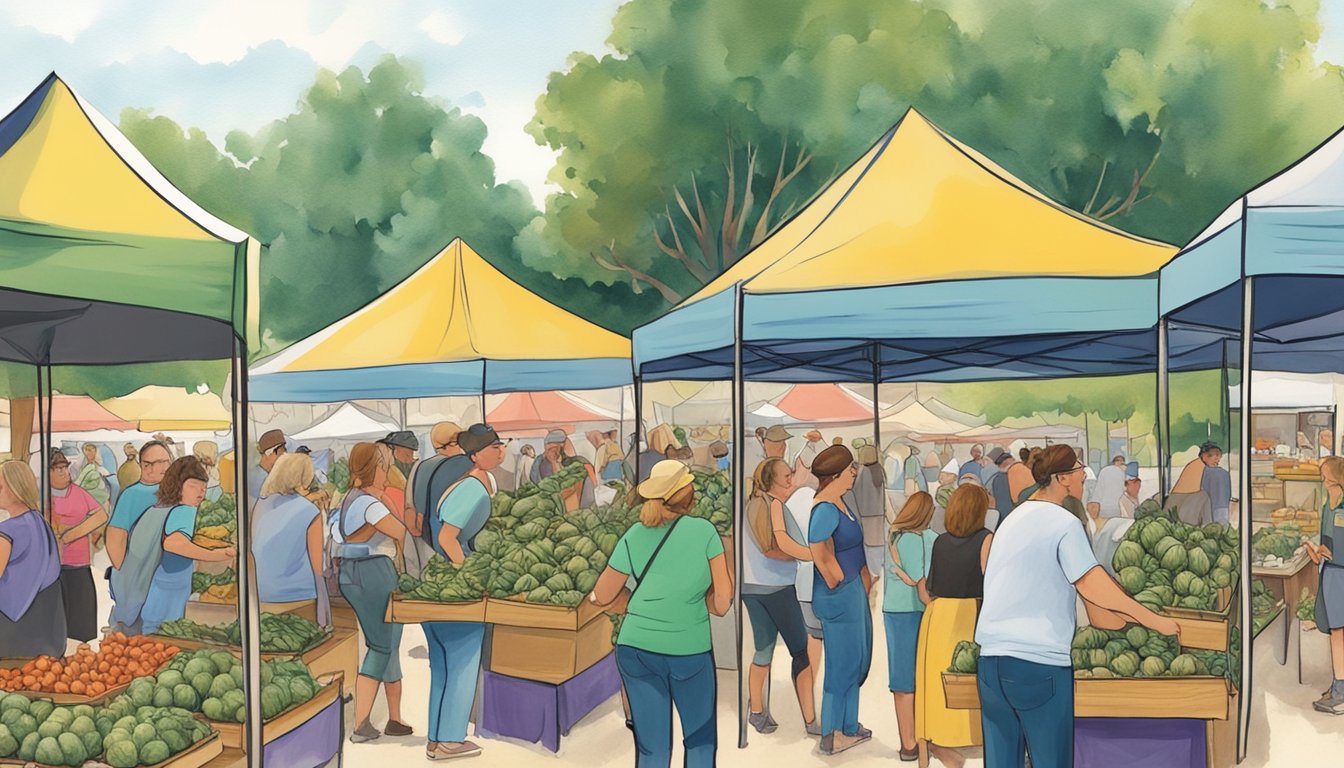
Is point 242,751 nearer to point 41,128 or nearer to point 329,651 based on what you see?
point 329,651

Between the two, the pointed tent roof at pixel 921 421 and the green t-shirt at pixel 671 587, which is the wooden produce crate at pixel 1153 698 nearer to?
the green t-shirt at pixel 671 587

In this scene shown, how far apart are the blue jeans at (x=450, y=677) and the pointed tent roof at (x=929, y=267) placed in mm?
2549

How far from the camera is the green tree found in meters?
26.5

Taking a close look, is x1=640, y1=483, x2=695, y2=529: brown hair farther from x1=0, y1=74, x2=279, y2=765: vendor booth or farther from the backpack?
the backpack

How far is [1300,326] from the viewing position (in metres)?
9.23

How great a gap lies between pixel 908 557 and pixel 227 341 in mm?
4948

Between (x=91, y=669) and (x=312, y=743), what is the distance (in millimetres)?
1111

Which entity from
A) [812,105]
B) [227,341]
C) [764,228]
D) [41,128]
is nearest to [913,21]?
[812,105]

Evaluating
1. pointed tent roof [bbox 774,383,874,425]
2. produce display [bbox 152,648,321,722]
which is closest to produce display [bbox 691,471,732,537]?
produce display [bbox 152,648,321,722]

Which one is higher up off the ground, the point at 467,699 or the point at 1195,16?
the point at 1195,16

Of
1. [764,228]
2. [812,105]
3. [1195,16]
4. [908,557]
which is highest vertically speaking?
[1195,16]

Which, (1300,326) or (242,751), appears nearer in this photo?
(242,751)

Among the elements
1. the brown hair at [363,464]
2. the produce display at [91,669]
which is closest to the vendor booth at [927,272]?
the brown hair at [363,464]

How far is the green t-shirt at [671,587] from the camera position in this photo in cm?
472
